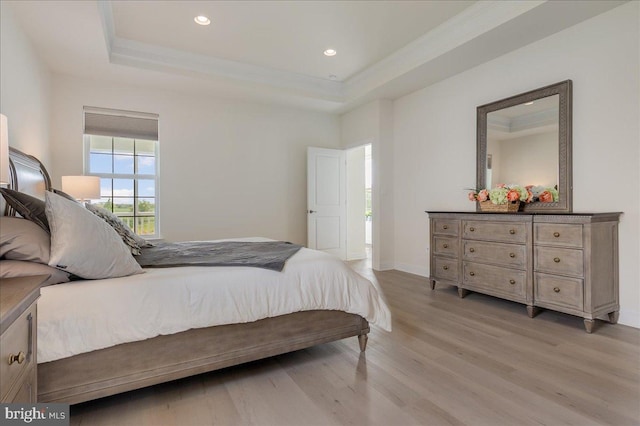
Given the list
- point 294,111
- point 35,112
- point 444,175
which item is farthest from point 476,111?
point 35,112

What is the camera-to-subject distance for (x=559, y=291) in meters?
2.76

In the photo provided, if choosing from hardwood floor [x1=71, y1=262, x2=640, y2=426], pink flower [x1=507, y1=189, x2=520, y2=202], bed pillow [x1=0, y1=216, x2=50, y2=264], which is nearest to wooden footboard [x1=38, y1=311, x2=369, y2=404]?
hardwood floor [x1=71, y1=262, x2=640, y2=426]

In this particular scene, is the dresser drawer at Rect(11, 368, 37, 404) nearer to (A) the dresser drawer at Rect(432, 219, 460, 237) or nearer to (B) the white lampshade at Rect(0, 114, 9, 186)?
(B) the white lampshade at Rect(0, 114, 9, 186)

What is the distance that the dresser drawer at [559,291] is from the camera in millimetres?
2642

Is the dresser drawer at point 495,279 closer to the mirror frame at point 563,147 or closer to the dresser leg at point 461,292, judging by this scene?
the dresser leg at point 461,292

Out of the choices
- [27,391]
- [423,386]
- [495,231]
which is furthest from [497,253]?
[27,391]

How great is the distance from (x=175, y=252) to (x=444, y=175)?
3404mm

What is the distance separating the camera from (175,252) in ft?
8.13

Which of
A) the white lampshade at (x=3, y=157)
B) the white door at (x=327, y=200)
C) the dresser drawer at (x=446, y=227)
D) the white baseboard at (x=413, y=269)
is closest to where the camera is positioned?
the white lampshade at (x=3, y=157)

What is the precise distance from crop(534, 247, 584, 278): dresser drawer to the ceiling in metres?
2.01

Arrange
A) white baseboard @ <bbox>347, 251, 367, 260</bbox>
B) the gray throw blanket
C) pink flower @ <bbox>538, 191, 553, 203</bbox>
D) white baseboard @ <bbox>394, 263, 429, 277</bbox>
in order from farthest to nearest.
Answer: white baseboard @ <bbox>347, 251, 367, 260</bbox>
white baseboard @ <bbox>394, 263, 429, 277</bbox>
pink flower @ <bbox>538, 191, 553, 203</bbox>
the gray throw blanket

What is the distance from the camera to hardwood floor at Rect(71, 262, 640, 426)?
1570mm

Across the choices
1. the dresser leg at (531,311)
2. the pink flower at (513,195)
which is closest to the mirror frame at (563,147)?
the pink flower at (513,195)

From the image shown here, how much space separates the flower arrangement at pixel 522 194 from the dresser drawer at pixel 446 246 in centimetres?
60
